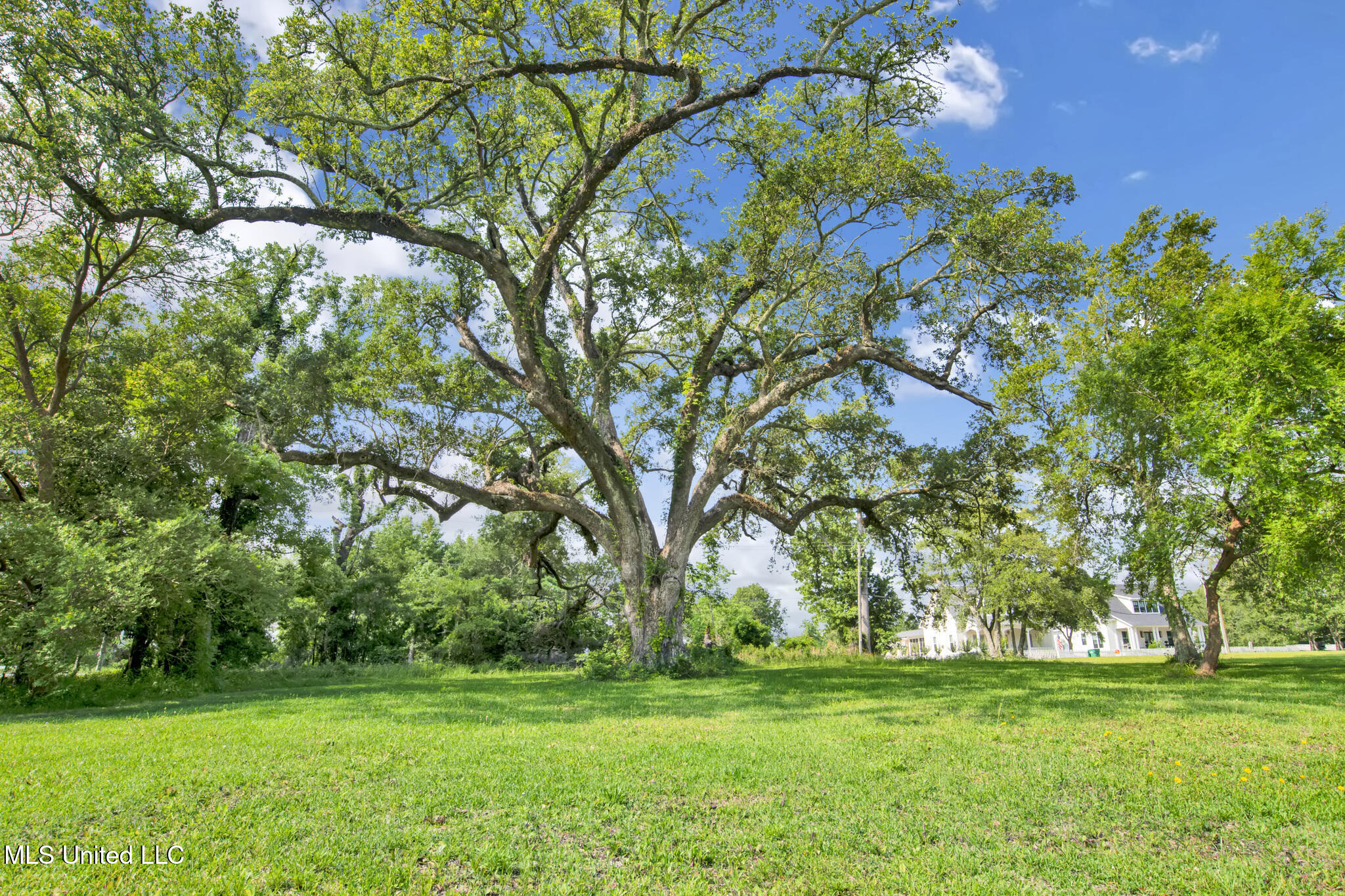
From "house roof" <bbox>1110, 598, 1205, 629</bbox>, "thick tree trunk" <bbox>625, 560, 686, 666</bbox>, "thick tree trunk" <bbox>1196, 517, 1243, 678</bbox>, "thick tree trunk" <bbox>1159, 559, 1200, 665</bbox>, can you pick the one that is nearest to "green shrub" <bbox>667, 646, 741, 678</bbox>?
"thick tree trunk" <bbox>625, 560, 686, 666</bbox>

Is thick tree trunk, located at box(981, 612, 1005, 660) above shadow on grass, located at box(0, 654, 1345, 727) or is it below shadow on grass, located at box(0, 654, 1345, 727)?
below

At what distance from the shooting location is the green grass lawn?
3.36m

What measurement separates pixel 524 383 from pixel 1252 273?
16662 millimetres

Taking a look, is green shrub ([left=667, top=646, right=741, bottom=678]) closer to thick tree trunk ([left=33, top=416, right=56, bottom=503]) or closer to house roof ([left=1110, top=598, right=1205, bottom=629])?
thick tree trunk ([left=33, top=416, right=56, bottom=503])

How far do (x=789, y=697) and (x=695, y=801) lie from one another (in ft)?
21.8

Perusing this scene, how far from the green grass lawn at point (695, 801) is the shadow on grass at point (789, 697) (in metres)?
0.33

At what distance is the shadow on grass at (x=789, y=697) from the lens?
8844mm

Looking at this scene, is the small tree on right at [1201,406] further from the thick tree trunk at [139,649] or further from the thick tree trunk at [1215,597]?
the thick tree trunk at [139,649]

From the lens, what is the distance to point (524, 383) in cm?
1496

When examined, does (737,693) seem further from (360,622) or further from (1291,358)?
(360,622)

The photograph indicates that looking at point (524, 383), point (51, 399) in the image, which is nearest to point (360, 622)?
point (51, 399)

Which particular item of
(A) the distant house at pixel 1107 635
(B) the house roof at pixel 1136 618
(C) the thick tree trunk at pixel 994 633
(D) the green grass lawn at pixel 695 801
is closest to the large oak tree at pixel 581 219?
(D) the green grass lawn at pixel 695 801

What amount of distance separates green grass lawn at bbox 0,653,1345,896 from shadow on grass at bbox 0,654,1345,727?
1.08ft

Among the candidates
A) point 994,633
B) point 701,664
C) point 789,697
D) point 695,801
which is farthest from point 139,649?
point 994,633
